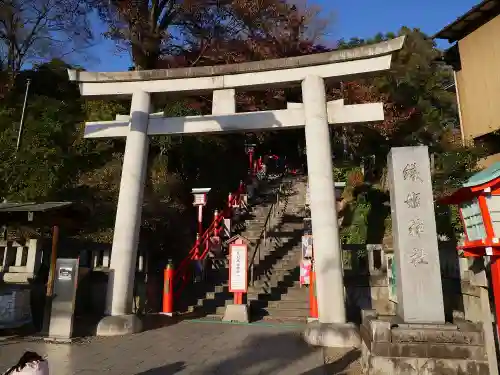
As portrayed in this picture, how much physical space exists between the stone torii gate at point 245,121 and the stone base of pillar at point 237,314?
2172 millimetres

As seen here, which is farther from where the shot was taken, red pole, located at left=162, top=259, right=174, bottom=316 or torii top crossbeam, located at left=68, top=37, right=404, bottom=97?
red pole, located at left=162, top=259, right=174, bottom=316

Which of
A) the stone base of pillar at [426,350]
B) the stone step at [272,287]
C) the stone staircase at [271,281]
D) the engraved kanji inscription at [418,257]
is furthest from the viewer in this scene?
the stone step at [272,287]

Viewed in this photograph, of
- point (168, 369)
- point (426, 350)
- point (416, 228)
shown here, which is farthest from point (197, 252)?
point (426, 350)

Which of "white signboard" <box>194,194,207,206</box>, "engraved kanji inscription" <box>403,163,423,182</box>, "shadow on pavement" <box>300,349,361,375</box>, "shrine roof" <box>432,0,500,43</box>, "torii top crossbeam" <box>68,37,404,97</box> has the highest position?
"shrine roof" <box>432,0,500,43</box>

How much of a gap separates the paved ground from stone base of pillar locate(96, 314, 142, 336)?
239mm

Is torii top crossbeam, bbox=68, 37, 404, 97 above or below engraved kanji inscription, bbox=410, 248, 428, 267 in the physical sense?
above

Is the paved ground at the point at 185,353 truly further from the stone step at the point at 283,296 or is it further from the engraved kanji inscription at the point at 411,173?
the engraved kanji inscription at the point at 411,173

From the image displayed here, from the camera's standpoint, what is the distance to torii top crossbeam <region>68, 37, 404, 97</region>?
789cm

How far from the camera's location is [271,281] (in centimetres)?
1127

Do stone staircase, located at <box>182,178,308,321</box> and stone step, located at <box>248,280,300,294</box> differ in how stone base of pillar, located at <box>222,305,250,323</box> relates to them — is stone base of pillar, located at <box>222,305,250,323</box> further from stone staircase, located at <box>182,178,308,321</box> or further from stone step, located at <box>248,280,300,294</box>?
stone step, located at <box>248,280,300,294</box>

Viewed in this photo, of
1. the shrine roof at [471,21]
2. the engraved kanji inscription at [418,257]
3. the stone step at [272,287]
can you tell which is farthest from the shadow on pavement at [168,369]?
the shrine roof at [471,21]

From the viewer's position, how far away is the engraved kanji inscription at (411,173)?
607 centimetres

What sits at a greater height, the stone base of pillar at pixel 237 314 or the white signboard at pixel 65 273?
the white signboard at pixel 65 273

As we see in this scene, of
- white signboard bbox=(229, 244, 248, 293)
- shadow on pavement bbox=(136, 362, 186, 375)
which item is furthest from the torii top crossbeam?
shadow on pavement bbox=(136, 362, 186, 375)
